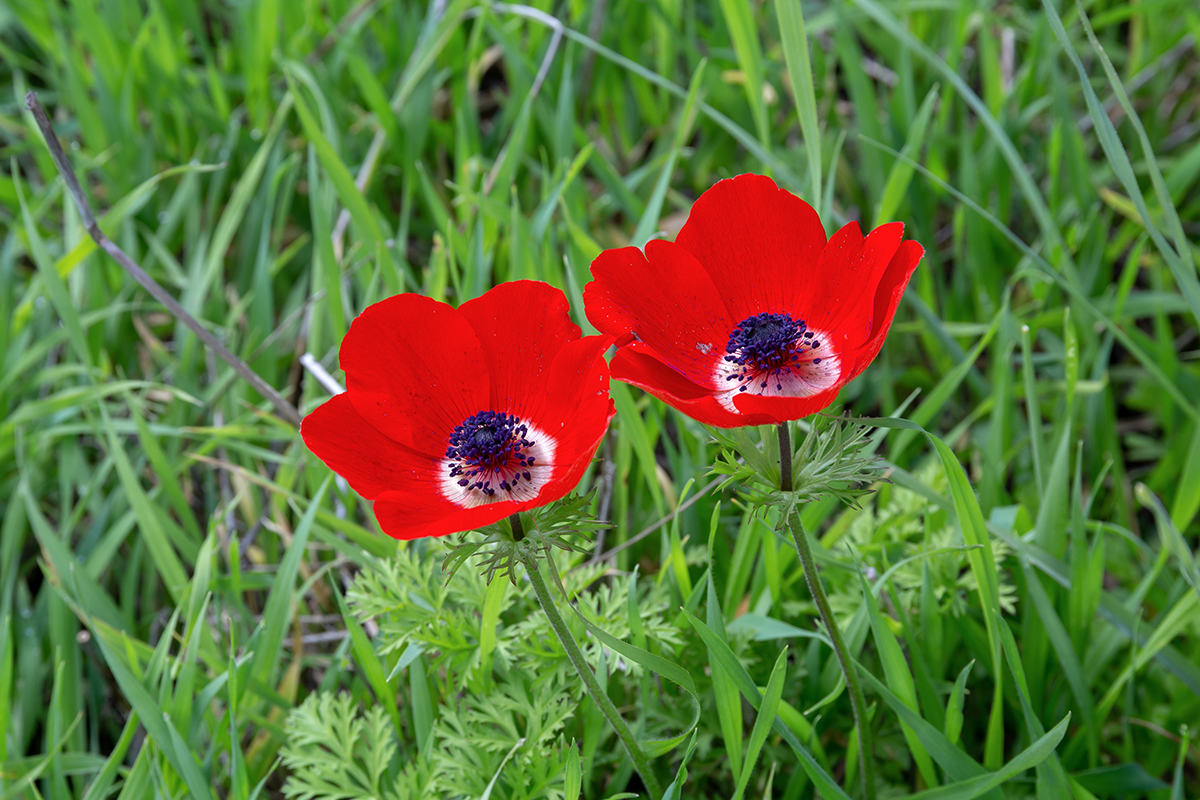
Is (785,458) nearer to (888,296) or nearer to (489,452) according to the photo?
(888,296)

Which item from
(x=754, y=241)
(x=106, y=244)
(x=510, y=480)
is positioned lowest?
(x=510, y=480)

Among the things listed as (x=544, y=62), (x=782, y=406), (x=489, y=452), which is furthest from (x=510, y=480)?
(x=544, y=62)

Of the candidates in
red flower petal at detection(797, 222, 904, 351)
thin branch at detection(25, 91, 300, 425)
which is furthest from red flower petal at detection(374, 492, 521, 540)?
thin branch at detection(25, 91, 300, 425)

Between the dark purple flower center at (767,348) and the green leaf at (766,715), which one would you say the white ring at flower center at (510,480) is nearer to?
the dark purple flower center at (767,348)

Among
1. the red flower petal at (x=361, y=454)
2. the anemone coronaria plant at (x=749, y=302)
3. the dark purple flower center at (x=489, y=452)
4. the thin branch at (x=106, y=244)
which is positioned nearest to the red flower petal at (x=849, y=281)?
the anemone coronaria plant at (x=749, y=302)

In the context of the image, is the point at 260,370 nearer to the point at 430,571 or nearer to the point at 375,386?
the point at 430,571
